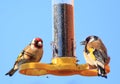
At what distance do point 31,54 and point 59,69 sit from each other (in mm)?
885

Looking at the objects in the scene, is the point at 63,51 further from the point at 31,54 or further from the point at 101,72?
the point at 101,72

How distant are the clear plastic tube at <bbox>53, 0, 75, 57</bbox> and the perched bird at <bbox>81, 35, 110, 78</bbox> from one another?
1.05 feet

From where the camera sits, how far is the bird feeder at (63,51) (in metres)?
7.72

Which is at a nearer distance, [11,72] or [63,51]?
[11,72]

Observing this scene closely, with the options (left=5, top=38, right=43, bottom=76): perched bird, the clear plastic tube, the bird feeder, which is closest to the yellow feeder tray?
the bird feeder

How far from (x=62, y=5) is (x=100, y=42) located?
89 cm

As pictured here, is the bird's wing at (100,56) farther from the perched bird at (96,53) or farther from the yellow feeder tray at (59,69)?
the yellow feeder tray at (59,69)

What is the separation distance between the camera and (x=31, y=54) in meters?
8.47

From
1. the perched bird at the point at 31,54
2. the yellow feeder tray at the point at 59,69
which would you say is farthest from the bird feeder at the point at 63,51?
the perched bird at the point at 31,54

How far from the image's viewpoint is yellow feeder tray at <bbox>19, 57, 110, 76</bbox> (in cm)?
762

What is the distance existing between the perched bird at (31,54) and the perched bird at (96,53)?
Answer: 2.12ft

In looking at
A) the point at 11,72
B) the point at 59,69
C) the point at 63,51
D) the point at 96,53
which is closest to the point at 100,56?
the point at 96,53

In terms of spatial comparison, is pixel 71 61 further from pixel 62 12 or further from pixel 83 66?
pixel 62 12

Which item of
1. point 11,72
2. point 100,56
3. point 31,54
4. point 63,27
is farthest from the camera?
point 63,27
